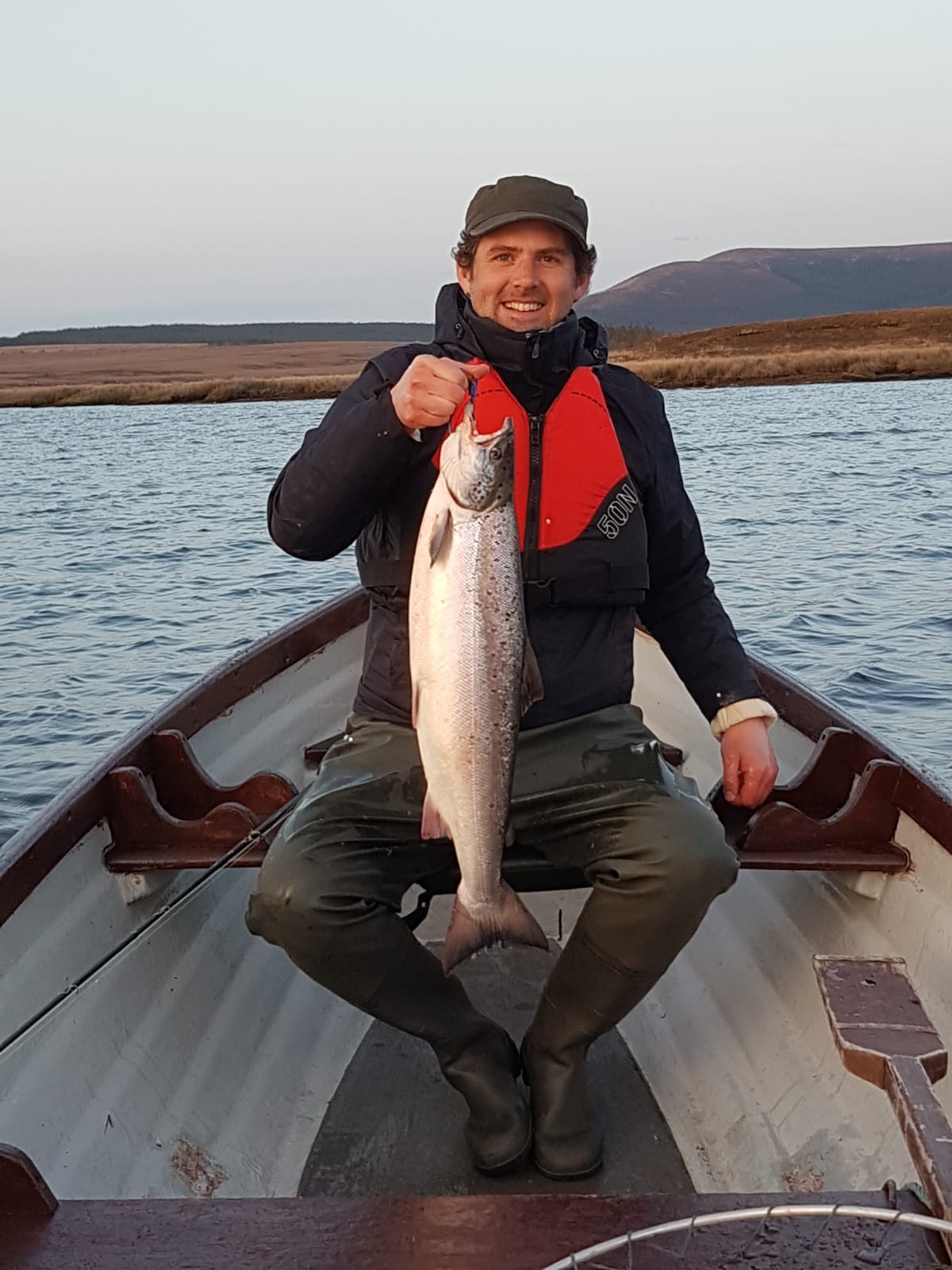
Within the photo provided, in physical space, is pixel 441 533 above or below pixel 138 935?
above

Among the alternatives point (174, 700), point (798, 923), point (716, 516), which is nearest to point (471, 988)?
point (798, 923)

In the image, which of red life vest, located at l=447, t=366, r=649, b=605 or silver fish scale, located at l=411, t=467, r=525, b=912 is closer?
silver fish scale, located at l=411, t=467, r=525, b=912

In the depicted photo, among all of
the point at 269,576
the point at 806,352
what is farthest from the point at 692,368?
the point at 269,576

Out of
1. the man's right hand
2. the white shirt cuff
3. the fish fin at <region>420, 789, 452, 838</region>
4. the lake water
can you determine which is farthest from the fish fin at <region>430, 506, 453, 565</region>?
the lake water

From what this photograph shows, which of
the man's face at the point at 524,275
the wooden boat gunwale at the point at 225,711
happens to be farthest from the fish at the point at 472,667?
the wooden boat gunwale at the point at 225,711

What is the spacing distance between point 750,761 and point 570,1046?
1075 mm

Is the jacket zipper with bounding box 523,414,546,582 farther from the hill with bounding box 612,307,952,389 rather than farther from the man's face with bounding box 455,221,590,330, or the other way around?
the hill with bounding box 612,307,952,389

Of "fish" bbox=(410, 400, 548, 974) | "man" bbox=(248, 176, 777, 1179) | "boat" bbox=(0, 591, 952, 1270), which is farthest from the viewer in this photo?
"man" bbox=(248, 176, 777, 1179)

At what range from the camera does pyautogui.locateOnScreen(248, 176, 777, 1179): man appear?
10.6ft

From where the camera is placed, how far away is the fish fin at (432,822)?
10.1ft

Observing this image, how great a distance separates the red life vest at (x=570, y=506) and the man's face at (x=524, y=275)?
0.70ft

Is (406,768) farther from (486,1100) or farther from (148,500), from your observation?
(148,500)

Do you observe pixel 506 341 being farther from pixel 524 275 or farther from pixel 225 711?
pixel 225 711

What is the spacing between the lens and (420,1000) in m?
3.43
